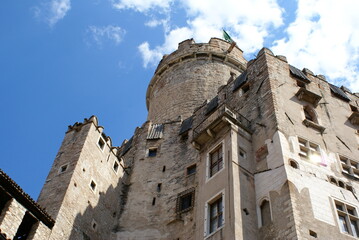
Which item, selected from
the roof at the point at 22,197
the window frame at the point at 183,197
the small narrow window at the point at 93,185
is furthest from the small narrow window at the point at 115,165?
the roof at the point at 22,197

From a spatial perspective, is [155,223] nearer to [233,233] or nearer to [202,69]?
[233,233]

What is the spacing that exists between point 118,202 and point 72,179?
16.1ft

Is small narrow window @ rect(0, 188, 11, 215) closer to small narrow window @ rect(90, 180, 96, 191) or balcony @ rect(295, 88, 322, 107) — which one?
small narrow window @ rect(90, 180, 96, 191)

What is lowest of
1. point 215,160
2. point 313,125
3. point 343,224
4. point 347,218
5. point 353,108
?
point 343,224

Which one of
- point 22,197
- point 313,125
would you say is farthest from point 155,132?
point 22,197

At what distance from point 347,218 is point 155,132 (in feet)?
51.0

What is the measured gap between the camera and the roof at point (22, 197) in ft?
58.9

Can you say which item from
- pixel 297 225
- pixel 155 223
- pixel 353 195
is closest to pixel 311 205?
pixel 297 225

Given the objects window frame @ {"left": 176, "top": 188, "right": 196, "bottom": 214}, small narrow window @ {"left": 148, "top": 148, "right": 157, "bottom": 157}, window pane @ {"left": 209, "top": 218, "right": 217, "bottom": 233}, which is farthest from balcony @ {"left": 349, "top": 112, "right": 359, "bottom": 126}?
small narrow window @ {"left": 148, "top": 148, "right": 157, "bottom": 157}

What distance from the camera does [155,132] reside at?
31297 millimetres

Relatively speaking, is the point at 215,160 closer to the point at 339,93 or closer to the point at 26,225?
the point at 26,225

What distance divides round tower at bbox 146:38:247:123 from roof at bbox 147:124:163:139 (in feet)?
8.16

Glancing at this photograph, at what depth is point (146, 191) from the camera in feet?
88.7

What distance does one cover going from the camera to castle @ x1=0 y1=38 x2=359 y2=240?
60.8ft
